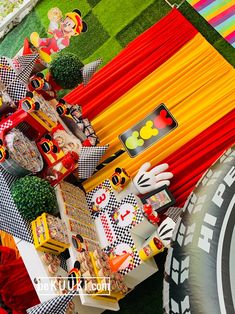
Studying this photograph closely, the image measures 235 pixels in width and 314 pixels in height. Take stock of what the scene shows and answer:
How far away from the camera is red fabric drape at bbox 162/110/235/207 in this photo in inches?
139

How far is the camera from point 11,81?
338cm

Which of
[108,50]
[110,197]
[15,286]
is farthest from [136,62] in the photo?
[15,286]

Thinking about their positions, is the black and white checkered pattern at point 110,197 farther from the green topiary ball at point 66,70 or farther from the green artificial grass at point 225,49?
the green artificial grass at point 225,49

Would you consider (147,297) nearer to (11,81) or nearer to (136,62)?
(11,81)

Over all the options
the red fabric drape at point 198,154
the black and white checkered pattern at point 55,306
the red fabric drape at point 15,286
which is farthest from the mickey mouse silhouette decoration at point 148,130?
the black and white checkered pattern at point 55,306

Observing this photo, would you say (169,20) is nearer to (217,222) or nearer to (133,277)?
(133,277)

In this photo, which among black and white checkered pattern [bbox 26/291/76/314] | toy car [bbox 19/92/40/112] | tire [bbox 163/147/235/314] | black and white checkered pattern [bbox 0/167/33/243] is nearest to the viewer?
tire [bbox 163/147/235/314]

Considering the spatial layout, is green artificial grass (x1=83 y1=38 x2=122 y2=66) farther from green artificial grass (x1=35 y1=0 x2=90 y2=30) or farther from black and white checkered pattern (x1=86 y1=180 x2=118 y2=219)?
black and white checkered pattern (x1=86 y1=180 x2=118 y2=219)

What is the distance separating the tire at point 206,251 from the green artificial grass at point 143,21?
2.79 meters

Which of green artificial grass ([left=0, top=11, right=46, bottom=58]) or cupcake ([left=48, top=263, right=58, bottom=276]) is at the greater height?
green artificial grass ([left=0, top=11, right=46, bottom=58])

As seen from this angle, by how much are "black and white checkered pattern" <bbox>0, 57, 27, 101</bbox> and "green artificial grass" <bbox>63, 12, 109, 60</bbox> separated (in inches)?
55.9

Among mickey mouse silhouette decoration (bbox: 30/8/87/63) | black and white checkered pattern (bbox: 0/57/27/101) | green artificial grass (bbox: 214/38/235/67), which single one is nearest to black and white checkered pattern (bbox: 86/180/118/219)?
black and white checkered pattern (bbox: 0/57/27/101)

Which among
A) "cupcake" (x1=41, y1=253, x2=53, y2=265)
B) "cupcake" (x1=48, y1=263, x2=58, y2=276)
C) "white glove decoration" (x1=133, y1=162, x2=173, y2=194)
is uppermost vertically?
"white glove decoration" (x1=133, y1=162, x2=173, y2=194)

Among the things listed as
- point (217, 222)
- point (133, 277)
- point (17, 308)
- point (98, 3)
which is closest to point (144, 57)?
point (98, 3)
